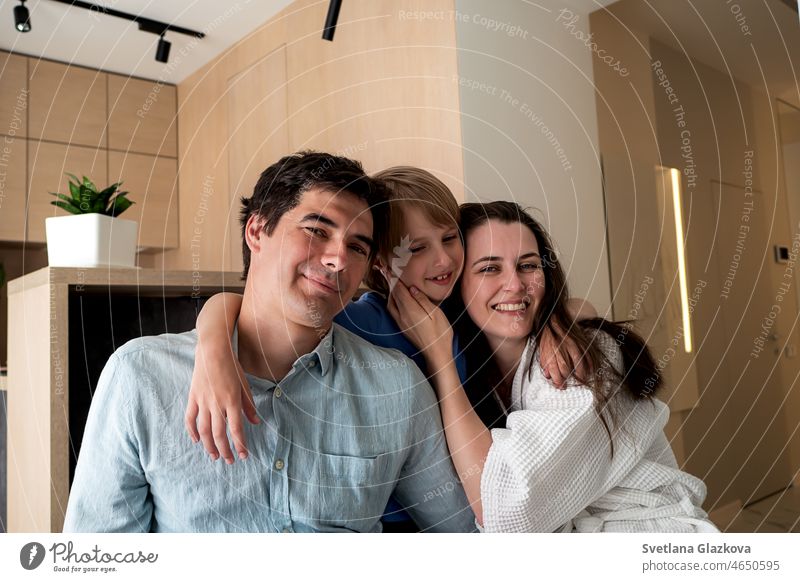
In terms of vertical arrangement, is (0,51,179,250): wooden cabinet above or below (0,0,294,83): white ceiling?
below

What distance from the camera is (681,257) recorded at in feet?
1.80

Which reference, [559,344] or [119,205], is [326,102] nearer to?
[119,205]

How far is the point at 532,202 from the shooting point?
0.58 metres

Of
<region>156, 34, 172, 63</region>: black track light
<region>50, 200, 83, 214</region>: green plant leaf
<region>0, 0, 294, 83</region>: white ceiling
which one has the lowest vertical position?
<region>50, 200, 83, 214</region>: green plant leaf

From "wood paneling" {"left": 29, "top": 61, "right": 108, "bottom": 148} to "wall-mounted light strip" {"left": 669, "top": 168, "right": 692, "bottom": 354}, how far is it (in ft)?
1.94

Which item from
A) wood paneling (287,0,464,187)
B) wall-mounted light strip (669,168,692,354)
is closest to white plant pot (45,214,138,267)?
wood paneling (287,0,464,187)

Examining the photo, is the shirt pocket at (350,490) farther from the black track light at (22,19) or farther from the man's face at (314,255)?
the black track light at (22,19)

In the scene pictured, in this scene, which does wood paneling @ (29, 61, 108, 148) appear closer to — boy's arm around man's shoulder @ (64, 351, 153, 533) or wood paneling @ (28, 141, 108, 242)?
wood paneling @ (28, 141, 108, 242)

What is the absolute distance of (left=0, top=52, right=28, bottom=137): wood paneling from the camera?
0.52 m

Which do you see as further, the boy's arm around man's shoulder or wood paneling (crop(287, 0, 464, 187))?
wood paneling (crop(287, 0, 464, 187))

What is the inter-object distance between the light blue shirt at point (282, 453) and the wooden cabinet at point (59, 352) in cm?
5
